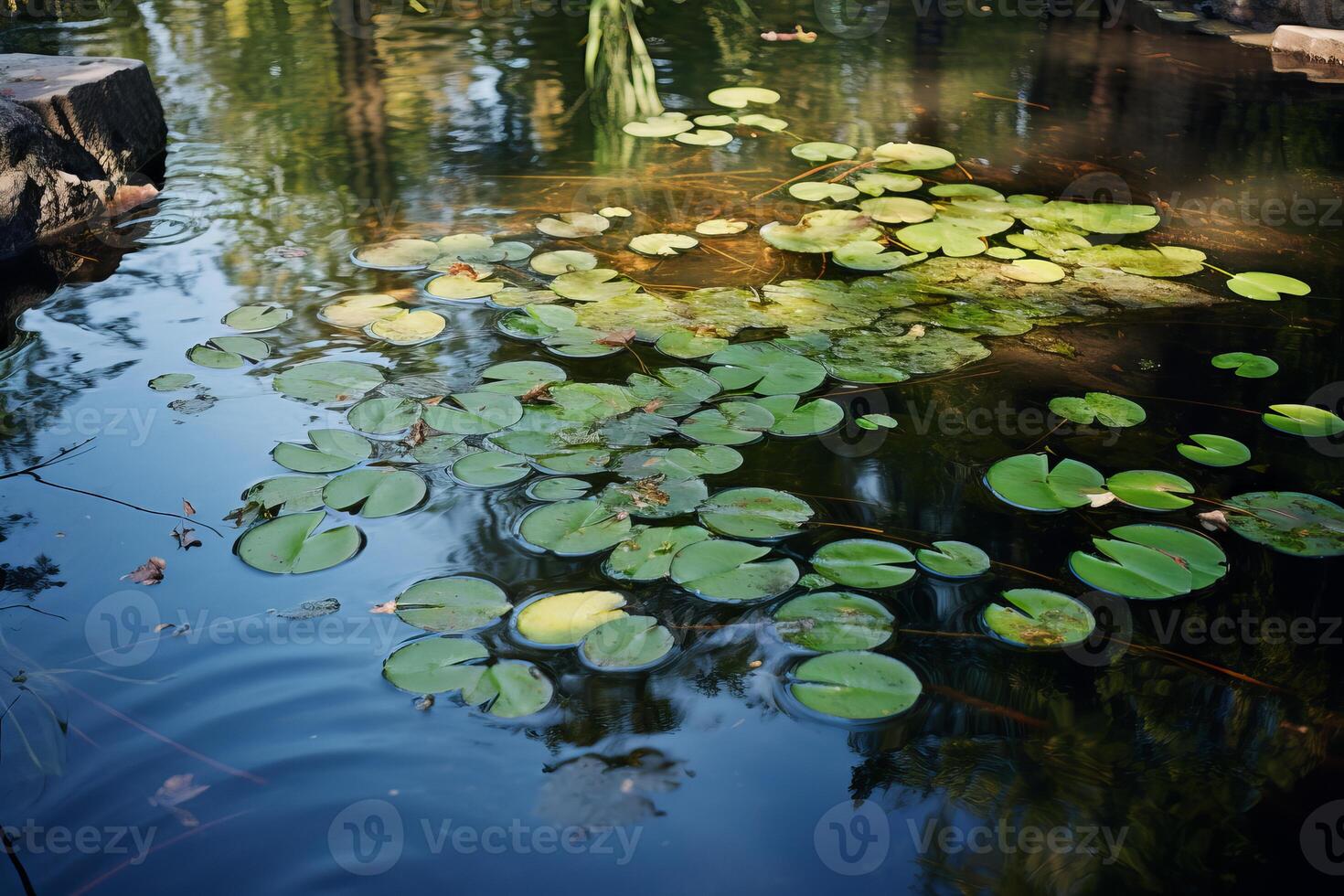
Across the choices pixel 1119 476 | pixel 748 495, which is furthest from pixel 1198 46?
pixel 748 495

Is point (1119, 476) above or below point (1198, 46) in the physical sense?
below

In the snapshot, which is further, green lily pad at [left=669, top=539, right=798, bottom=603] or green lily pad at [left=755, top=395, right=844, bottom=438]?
green lily pad at [left=755, top=395, right=844, bottom=438]

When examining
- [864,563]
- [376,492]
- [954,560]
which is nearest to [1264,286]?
[954,560]

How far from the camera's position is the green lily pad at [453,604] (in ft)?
5.21

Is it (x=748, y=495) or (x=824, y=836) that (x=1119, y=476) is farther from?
(x=824, y=836)

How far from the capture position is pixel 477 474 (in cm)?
191

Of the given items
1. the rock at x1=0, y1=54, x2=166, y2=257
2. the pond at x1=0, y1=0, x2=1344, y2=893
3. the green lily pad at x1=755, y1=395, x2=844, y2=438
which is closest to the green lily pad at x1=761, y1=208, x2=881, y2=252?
the pond at x1=0, y1=0, x2=1344, y2=893

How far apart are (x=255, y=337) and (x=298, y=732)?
1265mm

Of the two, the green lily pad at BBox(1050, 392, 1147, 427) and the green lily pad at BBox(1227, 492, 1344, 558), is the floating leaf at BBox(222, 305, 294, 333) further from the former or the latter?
the green lily pad at BBox(1227, 492, 1344, 558)

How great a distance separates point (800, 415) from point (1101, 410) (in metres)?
0.64

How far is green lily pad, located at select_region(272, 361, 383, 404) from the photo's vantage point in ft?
7.07

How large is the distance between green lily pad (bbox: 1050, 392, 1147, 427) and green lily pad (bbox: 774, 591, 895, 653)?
2.56 feet

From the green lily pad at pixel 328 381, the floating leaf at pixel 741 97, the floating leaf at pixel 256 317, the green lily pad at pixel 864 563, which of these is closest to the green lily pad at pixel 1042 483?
the green lily pad at pixel 864 563

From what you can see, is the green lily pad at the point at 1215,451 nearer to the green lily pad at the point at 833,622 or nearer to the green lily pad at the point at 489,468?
the green lily pad at the point at 833,622
